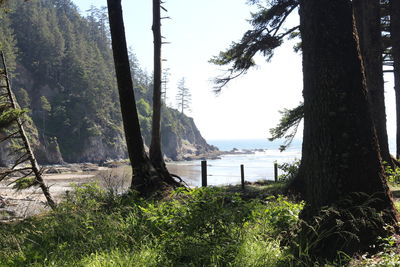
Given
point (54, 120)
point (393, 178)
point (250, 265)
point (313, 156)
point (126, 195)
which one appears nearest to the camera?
point (250, 265)

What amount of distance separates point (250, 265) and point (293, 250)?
43 centimetres

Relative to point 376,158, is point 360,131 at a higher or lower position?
higher

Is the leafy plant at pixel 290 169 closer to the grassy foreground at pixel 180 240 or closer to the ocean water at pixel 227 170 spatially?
the ocean water at pixel 227 170

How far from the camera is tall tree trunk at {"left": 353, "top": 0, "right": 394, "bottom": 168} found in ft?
31.1

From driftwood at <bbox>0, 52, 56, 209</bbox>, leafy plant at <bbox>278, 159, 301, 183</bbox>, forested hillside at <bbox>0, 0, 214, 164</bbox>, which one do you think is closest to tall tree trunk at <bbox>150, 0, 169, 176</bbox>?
driftwood at <bbox>0, 52, 56, 209</bbox>

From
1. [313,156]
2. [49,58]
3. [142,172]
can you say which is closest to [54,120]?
[49,58]

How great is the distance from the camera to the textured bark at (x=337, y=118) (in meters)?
3.25

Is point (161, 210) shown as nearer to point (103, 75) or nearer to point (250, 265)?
point (250, 265)

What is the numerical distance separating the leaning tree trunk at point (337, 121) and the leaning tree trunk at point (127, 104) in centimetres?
423

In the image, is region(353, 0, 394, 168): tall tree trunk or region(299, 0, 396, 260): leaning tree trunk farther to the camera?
region(353, 0, 394, 168): tall tree trunk

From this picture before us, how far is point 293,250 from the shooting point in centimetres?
299

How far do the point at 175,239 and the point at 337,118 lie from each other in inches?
74.8

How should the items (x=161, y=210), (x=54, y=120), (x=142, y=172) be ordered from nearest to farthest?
1. (x=161, y=210)
2. (x=142, y=172)
3. (x=54, y=120)

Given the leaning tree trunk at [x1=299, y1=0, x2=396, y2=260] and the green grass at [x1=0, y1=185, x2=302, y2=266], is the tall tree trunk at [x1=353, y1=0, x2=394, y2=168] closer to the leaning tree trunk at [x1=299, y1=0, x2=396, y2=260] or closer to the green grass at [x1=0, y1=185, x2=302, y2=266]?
the leaning tree trunk at [x1=299, y1=0, x2=396, y2=260]
